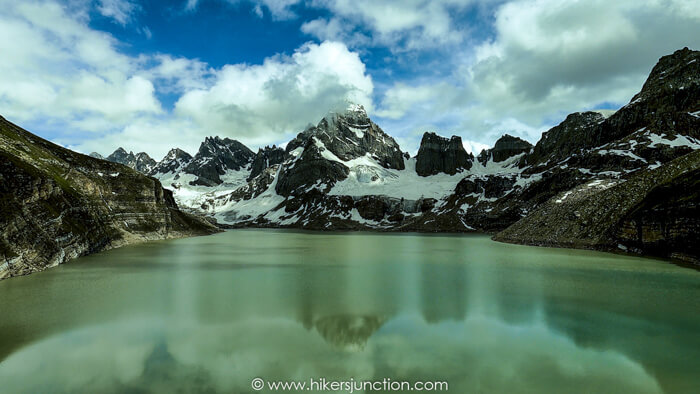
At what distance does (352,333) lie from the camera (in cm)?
1345

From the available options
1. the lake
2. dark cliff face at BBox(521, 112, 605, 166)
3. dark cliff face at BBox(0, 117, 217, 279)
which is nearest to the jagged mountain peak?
dark cliff face at BBox(521, 112, 605, 166)

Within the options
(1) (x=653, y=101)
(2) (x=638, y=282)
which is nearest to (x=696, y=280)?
(2) (x=638, y=282)

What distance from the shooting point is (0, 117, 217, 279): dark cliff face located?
28.0 m

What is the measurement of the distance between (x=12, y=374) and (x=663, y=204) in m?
50.6

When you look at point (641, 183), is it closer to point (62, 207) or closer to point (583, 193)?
point (583, 193)

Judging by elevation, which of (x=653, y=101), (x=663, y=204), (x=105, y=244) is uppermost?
(x=653, y=101)

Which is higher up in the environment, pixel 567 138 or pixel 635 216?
pixel 567 138

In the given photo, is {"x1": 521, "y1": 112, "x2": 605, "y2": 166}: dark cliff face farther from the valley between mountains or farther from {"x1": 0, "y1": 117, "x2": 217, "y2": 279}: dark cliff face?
{"x1": 0, "y1": 117, "x2": 217, "y2": 279}: dark cliff face

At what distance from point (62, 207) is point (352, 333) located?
1633 inches

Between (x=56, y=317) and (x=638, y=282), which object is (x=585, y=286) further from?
(x=56, y=317)

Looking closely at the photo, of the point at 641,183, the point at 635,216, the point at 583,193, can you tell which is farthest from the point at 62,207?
the point at 583,193

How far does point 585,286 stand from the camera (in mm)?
22641

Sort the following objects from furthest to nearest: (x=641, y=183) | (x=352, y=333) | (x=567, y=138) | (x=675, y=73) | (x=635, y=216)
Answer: (x=567, y=138), (x=675, y=73), (x=641, y=183), (x=635, y=216), (x=352, y=333)

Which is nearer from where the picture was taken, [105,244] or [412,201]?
[105,244]
